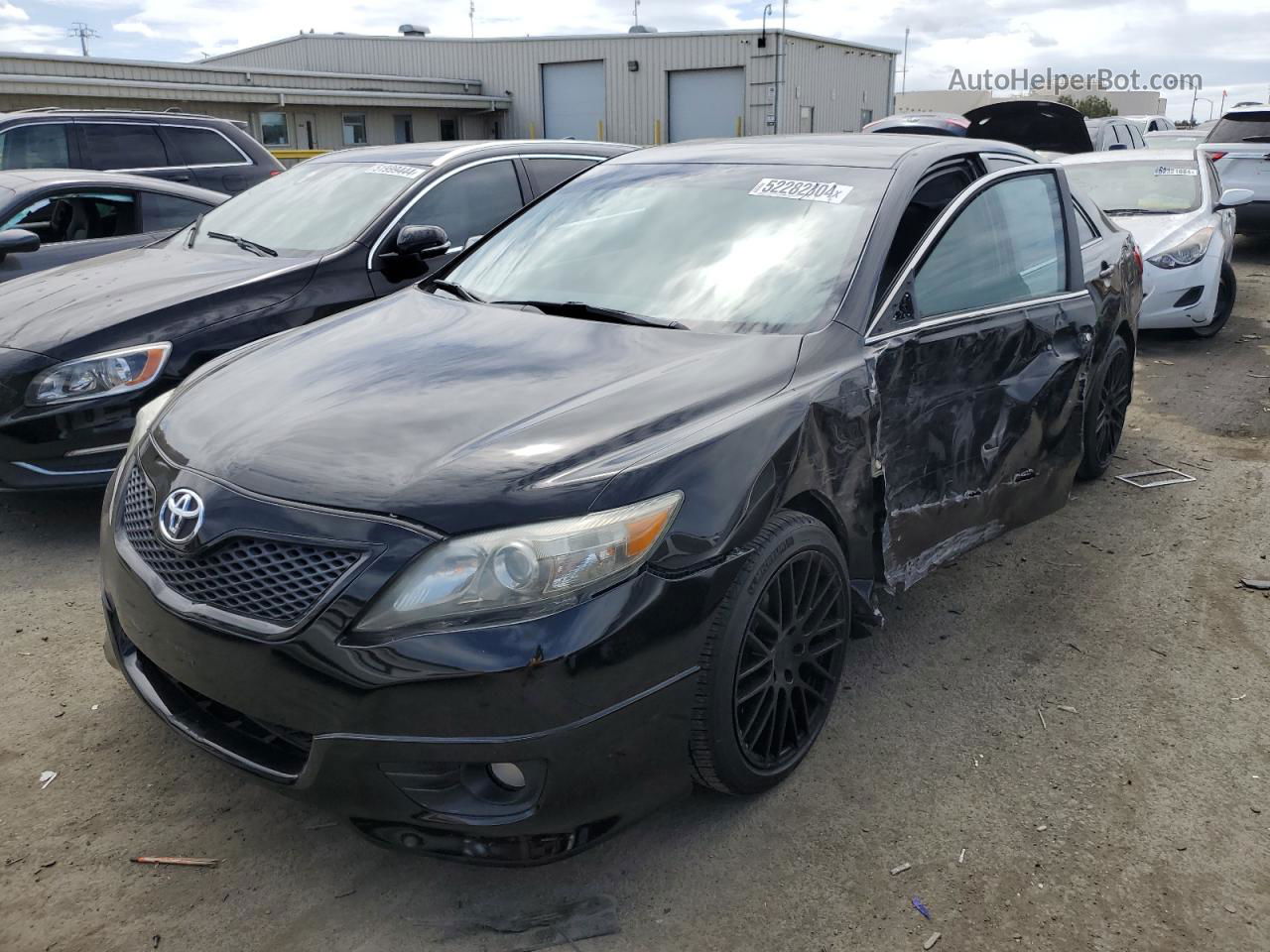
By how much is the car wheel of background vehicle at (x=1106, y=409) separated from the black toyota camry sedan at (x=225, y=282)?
3157mm

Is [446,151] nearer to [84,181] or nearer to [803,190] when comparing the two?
[84,181]

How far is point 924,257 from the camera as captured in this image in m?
3.31

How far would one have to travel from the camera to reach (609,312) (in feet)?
10.5

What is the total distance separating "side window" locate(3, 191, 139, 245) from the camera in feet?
21.5

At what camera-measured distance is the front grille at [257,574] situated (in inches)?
86.1

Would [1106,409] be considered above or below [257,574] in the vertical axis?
below

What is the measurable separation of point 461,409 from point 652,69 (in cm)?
3860

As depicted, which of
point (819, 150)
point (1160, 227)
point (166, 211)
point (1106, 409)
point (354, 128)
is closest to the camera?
point (819, 150)

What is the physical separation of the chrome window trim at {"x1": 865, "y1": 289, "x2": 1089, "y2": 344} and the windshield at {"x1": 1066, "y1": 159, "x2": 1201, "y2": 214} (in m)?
5.45

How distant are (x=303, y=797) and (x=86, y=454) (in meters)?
2.69

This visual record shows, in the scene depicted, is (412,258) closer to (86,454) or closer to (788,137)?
(86,454)

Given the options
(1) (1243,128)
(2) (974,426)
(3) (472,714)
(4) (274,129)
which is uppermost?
(4) (274,129)

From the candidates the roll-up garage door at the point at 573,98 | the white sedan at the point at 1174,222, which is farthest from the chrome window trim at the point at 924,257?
the roll-up garage door at the point at 573,98

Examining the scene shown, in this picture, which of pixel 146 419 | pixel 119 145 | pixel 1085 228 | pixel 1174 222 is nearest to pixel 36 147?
pixel 119 145
